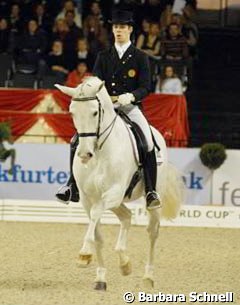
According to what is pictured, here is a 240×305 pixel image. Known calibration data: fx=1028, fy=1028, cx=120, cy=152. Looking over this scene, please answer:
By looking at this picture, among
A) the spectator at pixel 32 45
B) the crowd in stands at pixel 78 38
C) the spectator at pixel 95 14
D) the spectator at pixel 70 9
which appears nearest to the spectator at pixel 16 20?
the crowd in stands at pixel 78 38

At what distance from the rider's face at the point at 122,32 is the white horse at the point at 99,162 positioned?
67 centimetres

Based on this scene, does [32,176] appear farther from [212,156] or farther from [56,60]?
[56,60]

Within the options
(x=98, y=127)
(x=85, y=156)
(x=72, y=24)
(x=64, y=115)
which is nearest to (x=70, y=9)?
(x=72, y=24)

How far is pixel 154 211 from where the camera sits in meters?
8.48

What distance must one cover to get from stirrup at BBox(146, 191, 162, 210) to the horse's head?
959 millimetres

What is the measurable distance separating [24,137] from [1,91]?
30.5 inches

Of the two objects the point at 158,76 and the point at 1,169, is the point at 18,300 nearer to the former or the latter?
the point at 1,169

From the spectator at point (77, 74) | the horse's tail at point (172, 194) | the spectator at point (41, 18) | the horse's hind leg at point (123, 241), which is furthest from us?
the spectator at point (41, 18)

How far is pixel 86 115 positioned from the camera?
7262mm

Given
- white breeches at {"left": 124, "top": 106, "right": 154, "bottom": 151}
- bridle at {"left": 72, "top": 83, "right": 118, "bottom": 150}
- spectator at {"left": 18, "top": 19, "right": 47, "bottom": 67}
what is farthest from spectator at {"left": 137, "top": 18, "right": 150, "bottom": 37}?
bridle at {"left": 72, "top": 83, "right": 118, "bottom": 150}

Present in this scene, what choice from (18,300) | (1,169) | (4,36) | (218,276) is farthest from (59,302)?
(4,36)

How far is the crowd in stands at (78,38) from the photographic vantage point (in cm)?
1602

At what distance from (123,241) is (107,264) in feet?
5.38

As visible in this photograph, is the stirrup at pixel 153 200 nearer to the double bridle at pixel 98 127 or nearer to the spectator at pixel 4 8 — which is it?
the double bridle at pixel 98 127
